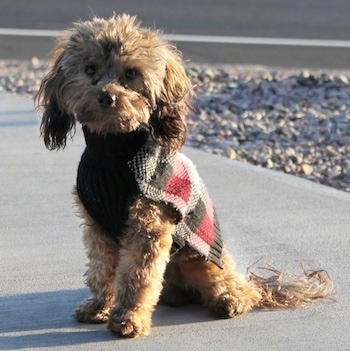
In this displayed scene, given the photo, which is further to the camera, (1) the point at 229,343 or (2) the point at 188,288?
(2) the point at 188,288

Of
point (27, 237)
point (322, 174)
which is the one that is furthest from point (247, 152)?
point (27, 237)

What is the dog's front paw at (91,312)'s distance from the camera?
4.68 meters

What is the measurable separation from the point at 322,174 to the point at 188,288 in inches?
112

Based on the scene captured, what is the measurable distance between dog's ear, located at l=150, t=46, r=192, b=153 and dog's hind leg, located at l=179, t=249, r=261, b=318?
0.64m

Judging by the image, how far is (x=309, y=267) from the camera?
547cm

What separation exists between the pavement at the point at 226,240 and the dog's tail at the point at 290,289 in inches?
2.1

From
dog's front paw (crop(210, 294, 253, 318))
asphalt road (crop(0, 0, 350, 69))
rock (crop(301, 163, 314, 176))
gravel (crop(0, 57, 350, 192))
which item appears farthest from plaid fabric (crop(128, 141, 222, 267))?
asphalt road (crop(0, 0, 350, 69))

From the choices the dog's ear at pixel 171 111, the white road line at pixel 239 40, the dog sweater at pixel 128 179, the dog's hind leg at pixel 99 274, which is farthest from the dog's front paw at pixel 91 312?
the white road line at pixel 239 40

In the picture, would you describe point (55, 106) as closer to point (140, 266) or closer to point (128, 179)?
point (128, 179)

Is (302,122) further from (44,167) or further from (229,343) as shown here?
(229,343)

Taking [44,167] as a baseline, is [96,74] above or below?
above

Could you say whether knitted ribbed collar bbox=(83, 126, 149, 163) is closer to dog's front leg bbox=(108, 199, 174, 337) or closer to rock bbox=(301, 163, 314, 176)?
dog's front leg bbox=(108, 199, 174, 337)

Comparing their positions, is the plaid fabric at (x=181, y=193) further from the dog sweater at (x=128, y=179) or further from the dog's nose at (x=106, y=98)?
the dog's nose at (x=106, y=98)

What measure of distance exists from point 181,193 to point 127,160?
0.29 metres
